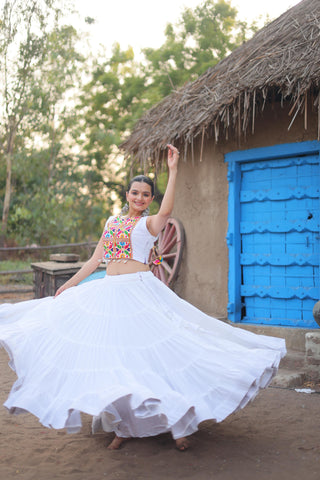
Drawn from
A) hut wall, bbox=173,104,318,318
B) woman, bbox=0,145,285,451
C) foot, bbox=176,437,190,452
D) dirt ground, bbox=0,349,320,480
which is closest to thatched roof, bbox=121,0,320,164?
hut wall, bbox=173,104,318,318

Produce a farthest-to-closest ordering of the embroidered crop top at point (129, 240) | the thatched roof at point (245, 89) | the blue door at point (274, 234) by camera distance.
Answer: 1. the blue door at point (274, 234)
2. the thatched roof at point (245, 89)
3. the embroidered crop top at point (129, 240)

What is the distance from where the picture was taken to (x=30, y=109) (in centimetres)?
1816

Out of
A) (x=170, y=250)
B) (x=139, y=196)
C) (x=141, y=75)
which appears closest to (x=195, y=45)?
(x=141, y=75)

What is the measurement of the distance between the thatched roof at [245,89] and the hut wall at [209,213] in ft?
0.63

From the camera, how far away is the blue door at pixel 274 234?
19.1 ft

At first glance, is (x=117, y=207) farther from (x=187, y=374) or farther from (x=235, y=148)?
(x=187, y=374)

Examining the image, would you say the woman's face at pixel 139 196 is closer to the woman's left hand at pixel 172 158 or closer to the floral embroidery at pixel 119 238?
the floral embroidery at pixel 119 238

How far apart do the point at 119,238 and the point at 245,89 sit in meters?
3.06

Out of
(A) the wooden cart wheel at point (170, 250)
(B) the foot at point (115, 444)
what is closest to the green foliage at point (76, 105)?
(A) the wooden cart wheel at point (170, 250)

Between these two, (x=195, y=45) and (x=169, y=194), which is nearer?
(x=169, y=194)

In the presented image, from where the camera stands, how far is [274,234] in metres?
6.13

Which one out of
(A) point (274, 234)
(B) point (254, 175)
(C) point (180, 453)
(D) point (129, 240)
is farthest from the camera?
(B) point (254, 175)

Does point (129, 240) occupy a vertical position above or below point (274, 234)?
below

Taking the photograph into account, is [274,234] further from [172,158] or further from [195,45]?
[195,45]
